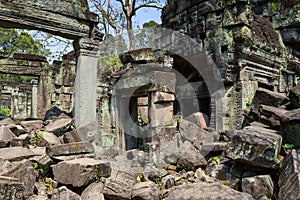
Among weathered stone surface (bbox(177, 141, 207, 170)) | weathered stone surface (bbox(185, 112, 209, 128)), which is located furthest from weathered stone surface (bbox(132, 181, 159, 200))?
weathered stone surface (bbox(185, 112, 209, 128))

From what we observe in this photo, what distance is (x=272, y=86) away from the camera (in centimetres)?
909

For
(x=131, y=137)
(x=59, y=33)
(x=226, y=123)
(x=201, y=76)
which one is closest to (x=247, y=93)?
(x=226, y=123)

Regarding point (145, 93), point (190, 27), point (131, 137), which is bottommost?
point (131, 137)

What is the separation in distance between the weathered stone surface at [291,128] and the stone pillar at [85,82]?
4243mm

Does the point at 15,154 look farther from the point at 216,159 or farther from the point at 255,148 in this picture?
the point at 255,148

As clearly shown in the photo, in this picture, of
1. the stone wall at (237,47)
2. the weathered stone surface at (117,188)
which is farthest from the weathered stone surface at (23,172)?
the stone wall at (237,47)

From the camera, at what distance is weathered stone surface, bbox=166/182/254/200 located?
9.68 feet

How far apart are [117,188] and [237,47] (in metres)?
5.65

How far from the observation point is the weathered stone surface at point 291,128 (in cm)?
379

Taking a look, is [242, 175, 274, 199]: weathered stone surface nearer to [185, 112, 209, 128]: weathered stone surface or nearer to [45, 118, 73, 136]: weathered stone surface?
[185, 112, 209, 128]: weathered stone surface

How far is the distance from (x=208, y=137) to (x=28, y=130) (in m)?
4.48

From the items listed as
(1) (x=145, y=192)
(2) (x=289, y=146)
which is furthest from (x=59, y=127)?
(2) (x=289, y=146)

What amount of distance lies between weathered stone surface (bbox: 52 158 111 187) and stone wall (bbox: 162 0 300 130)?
15.7 feet

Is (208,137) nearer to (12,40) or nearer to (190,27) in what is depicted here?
A: (190,27)
